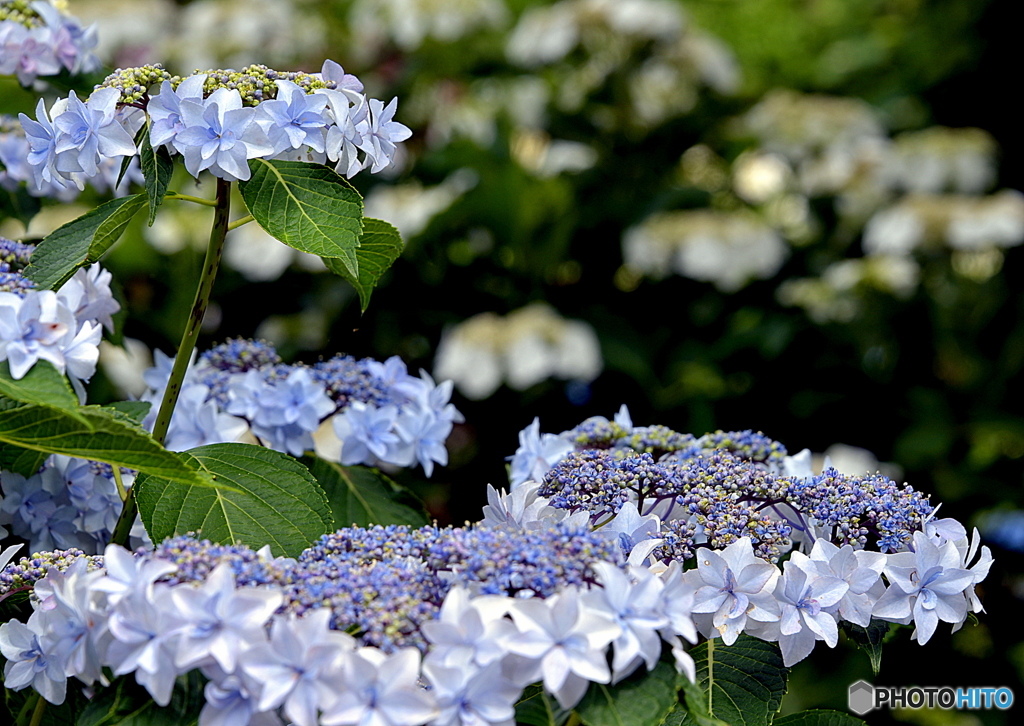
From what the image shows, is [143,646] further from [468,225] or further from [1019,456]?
[1019,456]

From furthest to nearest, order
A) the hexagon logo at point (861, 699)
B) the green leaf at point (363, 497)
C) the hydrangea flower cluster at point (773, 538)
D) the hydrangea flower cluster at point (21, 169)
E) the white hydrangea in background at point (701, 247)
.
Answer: the white hydrangea in background at point (701, 247) < the hexagon logo at point (861, 699) < the hydrangea flower cluster at point (21, 169) < the green leaf at point (363, 497) < the hydrangea flower cluster at point (773, 538)

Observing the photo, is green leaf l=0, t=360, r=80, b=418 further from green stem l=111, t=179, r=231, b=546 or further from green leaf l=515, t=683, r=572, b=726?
green leaf l=515, t=683, r=572, b=726

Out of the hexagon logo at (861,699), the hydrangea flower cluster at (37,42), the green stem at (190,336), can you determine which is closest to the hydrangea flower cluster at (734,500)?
the green stem at (190,336)

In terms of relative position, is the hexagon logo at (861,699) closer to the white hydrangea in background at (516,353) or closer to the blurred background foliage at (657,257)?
the blurred background foliage at (657,257)

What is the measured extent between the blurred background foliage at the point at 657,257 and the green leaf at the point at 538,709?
4.62 feet

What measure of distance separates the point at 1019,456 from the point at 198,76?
7.81 ft

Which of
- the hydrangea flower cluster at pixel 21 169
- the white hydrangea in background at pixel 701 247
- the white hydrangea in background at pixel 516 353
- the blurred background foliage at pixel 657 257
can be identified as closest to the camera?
the hydrangea flower cluster at pixel 21 169

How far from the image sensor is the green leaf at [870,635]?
0.55 m

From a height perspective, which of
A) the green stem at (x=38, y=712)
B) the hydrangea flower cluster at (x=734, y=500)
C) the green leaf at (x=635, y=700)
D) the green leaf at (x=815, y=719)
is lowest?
the green stem at (x=38, y=712)

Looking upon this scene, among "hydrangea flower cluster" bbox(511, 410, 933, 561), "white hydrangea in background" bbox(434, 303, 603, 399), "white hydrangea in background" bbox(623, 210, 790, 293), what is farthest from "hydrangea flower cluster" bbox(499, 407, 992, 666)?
"white hydrangea in background" bbox(623, 210, 790, 293)

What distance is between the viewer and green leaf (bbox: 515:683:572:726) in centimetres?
45

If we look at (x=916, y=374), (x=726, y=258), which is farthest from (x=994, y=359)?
(x=726, y=258)

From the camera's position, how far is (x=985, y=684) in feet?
7.12

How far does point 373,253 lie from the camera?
655 mm
